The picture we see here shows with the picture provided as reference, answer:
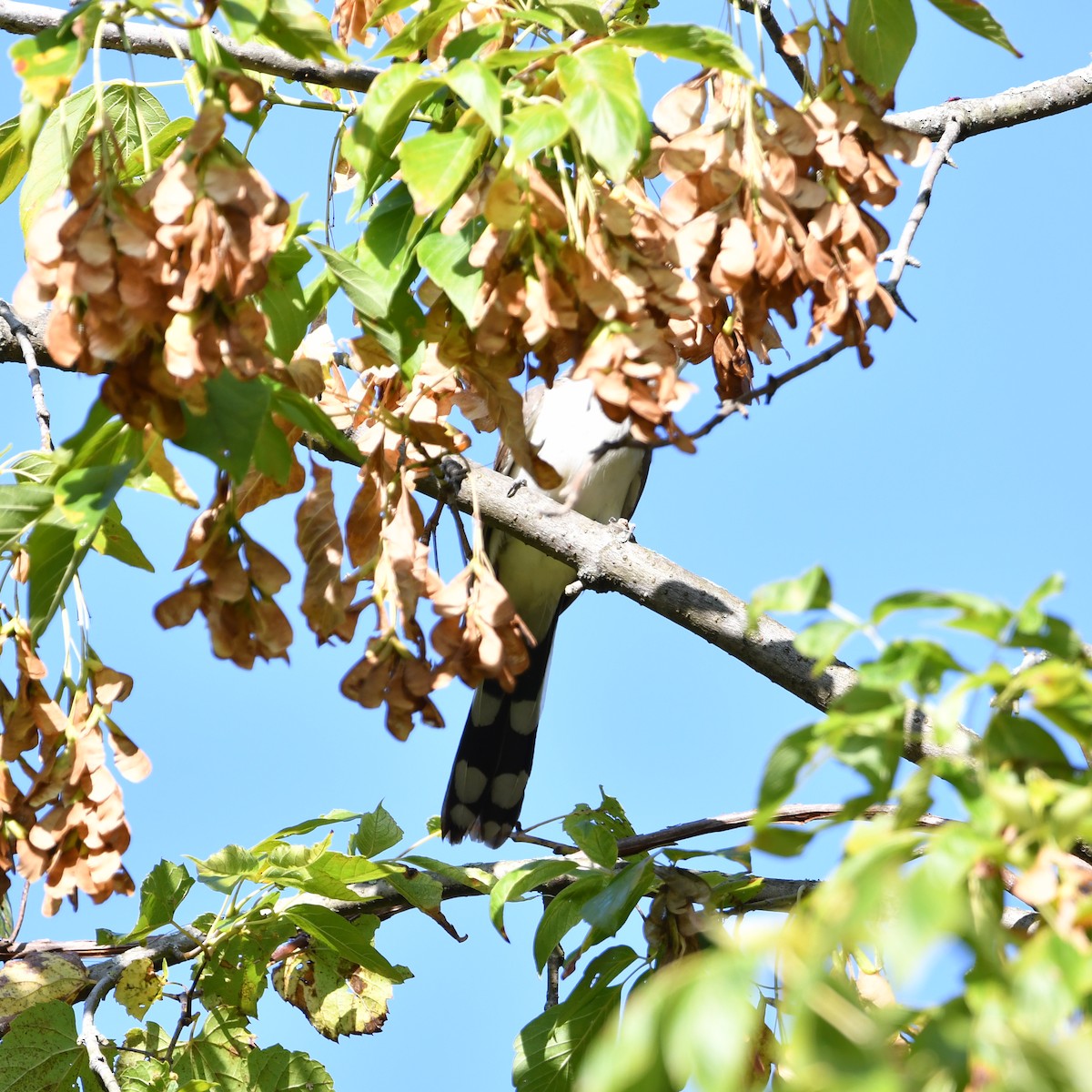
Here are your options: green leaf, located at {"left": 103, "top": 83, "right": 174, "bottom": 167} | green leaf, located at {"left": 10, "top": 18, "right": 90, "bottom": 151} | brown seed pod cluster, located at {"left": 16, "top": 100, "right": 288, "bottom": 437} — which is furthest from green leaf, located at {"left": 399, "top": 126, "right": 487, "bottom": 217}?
green leaf, located at {"left": 103, "top": 83, "right": 174, "bottom": 167}

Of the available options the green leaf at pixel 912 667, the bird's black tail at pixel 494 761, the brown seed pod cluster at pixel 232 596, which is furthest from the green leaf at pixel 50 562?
the bird's black tail at pixel 494 761

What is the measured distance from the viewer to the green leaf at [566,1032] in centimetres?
258

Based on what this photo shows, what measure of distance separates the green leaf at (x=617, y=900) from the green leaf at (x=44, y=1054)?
1223 mm

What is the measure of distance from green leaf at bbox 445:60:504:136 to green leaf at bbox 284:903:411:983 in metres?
1.82

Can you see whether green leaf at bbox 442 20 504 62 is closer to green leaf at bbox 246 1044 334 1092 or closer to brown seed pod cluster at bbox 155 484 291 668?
brown seed pod cluster at bbox 155 484 291 668

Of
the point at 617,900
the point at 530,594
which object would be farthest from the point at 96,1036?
the point at 530,594

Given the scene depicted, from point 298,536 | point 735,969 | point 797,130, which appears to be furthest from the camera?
point 298,536

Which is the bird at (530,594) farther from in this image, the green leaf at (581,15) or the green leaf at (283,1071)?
the green leaf at (581,15)

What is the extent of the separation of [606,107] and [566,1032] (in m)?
1.73

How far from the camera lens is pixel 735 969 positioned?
3.36 ft

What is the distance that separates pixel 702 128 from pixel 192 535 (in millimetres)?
919

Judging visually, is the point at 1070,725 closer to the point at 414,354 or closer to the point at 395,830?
the point at 414,354

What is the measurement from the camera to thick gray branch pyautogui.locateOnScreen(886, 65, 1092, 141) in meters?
3.79

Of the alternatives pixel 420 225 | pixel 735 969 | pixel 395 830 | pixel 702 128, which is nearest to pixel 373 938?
pixel 395 830
